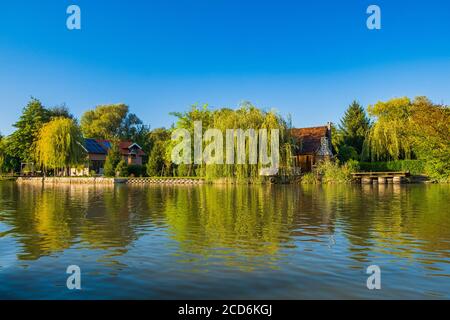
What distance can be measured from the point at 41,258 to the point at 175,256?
312cm

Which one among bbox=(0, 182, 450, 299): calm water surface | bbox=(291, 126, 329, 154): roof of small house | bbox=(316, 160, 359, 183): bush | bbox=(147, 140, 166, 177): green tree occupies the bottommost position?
bbox=(0, 182, 450, 299): calm water surface

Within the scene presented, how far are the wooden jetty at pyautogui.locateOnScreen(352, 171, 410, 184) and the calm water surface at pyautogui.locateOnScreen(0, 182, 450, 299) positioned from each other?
2814 cm

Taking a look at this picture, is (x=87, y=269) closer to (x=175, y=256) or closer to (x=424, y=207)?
(x=175, y=256)

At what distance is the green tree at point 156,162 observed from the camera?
58.8 meters

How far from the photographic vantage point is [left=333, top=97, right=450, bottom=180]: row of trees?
21891mm

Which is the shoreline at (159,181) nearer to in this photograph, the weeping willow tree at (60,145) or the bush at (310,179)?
the bush at (310,179)

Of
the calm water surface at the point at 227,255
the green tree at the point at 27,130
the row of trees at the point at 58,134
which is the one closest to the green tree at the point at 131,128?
the row of trees at the point at 58,134

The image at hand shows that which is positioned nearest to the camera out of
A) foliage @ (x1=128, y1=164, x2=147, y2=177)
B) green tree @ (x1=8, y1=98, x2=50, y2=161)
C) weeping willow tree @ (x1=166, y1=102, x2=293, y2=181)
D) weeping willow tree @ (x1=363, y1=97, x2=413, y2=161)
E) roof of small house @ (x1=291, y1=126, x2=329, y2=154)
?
weeping willow tree @ (x1=166, y1=102, x2=293, y2=181)

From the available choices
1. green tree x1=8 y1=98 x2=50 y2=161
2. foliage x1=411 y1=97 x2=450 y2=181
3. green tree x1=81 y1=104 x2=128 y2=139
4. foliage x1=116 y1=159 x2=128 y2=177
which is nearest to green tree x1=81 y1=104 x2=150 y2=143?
green tree x1=81 y1=104 x2=128 y2=139

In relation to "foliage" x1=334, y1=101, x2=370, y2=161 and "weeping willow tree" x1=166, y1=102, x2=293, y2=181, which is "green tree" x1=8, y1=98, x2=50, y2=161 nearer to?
"weeping willow tree" x1=166, y1=102, x2=293, y2=181

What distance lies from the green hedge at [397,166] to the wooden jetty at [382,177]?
11.2 ft

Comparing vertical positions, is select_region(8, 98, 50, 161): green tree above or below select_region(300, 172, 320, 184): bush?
above

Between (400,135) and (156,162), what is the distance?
32.7m

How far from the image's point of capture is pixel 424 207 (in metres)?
19.6
